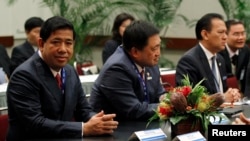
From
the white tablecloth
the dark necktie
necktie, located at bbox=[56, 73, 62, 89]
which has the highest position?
necktie, located at bbox=[56, 73, 62, 89]

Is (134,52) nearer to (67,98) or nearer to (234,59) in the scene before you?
(67,98)

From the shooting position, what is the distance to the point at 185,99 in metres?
2.59

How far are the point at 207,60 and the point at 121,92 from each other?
1262 millimetres

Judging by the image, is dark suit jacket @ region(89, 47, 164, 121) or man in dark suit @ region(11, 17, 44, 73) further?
man in dark suit @ region(11, 17, 44, 73)

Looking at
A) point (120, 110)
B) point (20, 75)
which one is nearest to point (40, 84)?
point (20, 75)

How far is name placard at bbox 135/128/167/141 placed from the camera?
2.52 m

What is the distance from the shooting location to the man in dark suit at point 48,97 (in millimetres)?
2799

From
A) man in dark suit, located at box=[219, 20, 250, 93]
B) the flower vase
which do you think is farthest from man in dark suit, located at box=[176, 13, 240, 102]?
man in dark suit, located at box=[219, 20, 250, 93]

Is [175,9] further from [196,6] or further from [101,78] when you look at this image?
[101,78]

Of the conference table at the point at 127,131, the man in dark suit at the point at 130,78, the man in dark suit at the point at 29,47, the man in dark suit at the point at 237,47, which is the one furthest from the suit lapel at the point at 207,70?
the man in dark suit at the point at 29,47

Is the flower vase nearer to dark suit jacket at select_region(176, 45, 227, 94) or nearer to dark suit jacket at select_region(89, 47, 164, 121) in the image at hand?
dark suit jacket at select_region(89, 47, 164, 121)

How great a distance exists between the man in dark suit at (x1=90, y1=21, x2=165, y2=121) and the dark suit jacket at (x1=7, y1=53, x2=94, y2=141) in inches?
11.9

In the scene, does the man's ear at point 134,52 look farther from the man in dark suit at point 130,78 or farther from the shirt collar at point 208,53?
the shirt collar at point 208,53

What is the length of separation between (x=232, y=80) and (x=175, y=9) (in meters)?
3.28
